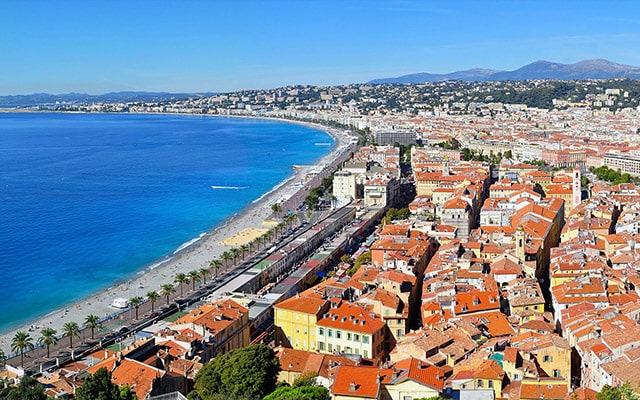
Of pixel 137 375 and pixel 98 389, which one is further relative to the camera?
pixel 137 375

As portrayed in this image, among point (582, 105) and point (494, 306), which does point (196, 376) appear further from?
point (582, 105)

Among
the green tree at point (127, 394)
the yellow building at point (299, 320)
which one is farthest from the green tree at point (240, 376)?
the yellow building at point (299, 320)

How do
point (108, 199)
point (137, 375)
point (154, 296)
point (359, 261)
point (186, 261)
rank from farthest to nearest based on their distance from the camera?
1. point (108, 199)
2. point (186, 261)
3. point (359, 261)
4. point (154, 296)
5. point (137, 375)

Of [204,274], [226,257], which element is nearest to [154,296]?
[204,274]

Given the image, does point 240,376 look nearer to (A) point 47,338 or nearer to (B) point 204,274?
(A) point 47,338

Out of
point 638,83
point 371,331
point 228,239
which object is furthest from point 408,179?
point 638,83

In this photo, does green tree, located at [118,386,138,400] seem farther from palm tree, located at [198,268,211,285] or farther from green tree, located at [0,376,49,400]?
palm tree, located at [198,268,211,285]
